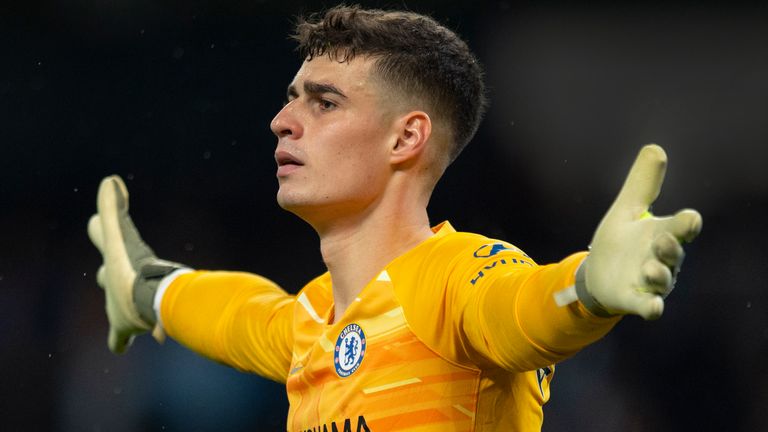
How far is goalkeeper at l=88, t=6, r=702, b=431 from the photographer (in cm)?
186

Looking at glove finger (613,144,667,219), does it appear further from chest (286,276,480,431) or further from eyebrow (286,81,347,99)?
eyebrow (286,81,347,99)

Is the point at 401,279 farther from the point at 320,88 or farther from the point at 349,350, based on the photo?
the point at 320,88

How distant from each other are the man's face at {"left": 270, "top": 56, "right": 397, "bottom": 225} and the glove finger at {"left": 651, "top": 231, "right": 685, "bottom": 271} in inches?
40.5

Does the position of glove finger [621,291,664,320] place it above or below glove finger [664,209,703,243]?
below

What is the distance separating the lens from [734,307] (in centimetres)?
498

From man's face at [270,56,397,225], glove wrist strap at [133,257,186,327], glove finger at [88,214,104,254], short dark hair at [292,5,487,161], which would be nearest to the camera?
man's face at [270,56,397,225]

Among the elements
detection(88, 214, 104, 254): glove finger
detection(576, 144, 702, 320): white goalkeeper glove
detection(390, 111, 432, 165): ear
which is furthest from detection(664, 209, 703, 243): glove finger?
detection(88, 214, 104, 254): glove finger

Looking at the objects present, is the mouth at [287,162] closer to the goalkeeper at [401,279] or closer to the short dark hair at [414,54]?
the goalkeeper at [401,279]

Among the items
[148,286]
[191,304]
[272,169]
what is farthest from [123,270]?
[272,169]

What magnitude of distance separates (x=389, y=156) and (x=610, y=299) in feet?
3.27

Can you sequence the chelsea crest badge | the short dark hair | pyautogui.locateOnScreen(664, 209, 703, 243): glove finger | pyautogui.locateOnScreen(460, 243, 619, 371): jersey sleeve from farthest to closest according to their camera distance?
the short dark hair, the chelsea crest badge, pyautogui.locateOnScreen(460, 243, 619, 371): jersey sleeve, pyautogui.locateOnScreen(664, 209, 703, 243): glove finger

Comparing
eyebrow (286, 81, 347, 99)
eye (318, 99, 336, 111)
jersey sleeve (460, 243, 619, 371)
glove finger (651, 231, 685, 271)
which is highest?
eyebrow (286, 81, 347, 99)

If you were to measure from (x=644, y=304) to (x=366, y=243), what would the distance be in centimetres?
105

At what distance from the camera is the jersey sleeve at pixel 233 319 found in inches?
119
